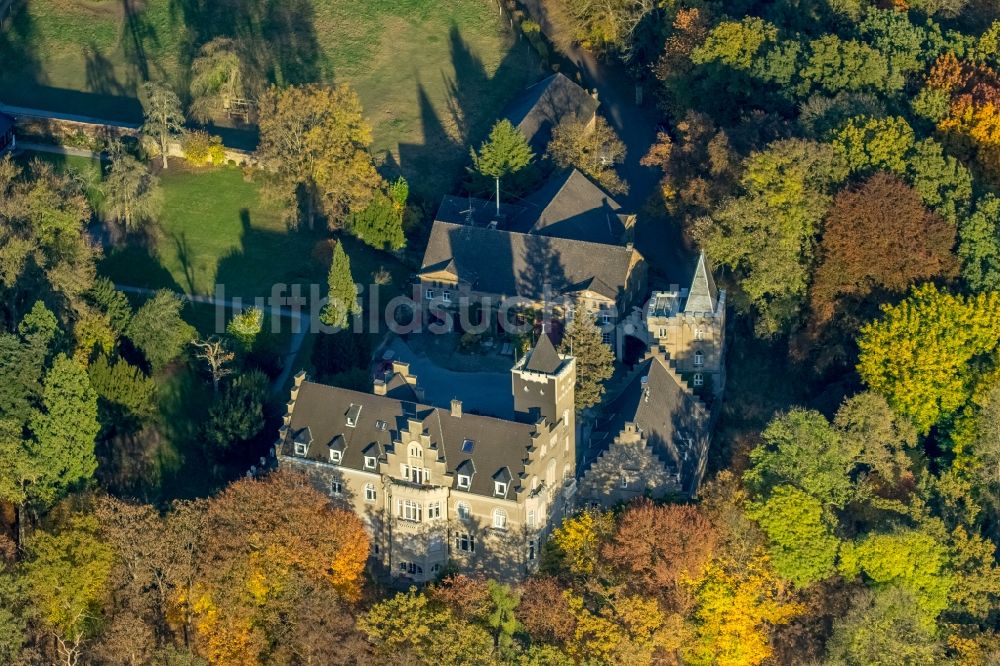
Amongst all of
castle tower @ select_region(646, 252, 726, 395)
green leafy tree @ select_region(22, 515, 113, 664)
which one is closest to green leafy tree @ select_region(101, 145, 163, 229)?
green leafy tree @ select_region(22, 515, 113, 664)

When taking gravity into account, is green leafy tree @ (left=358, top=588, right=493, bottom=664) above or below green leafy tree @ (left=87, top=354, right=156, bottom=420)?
below

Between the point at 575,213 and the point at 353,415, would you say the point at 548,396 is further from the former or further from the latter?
the point at 575,213

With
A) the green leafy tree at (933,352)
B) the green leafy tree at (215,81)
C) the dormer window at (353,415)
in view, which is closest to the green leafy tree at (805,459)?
the green leafy tree at (933,352)

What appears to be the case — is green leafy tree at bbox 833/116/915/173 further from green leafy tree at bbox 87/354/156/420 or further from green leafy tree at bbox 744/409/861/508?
green leafy tree at bbox 87/354/156/420

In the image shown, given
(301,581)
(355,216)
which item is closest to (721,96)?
(355,216)

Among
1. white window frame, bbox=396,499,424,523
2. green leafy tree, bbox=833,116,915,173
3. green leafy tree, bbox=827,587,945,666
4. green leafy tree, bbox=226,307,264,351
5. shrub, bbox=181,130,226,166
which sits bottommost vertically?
green leafy tree, bbox=827,587,945,666
